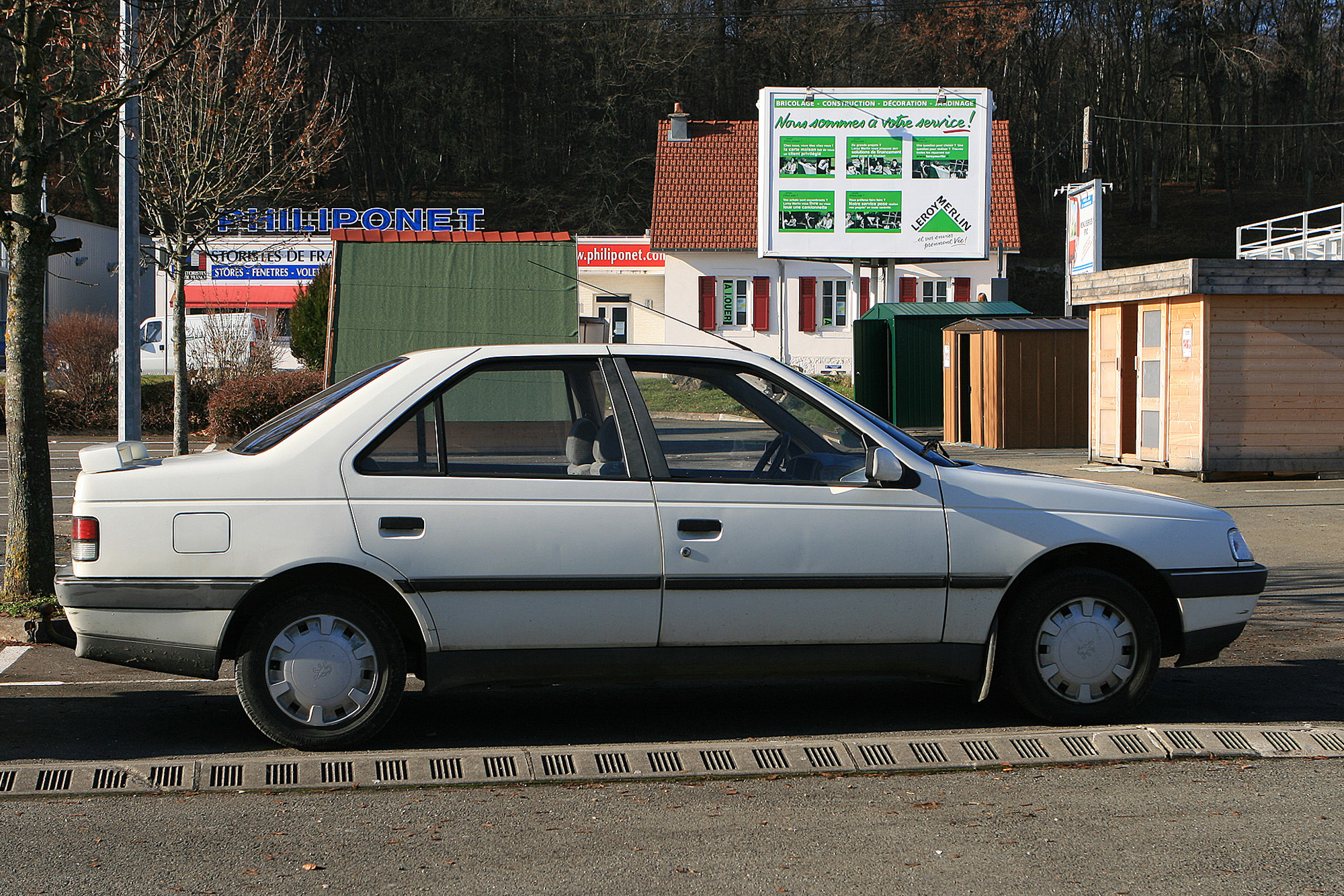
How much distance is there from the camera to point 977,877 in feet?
13.3

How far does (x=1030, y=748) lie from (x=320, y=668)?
9.30ft

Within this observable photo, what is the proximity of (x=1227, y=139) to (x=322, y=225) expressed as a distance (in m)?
42.1

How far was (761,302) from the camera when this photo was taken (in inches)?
1624

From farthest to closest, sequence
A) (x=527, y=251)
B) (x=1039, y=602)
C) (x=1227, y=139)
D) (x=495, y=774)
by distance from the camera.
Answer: (x=1227, y=139)
(x=527, y=251)
(x=1039, y=602)
(x=495, y=774)

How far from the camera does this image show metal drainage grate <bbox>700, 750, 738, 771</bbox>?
16.8 ft

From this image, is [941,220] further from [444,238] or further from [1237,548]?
[1237,548]

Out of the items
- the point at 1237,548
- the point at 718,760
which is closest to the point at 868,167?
the point at 1237,548

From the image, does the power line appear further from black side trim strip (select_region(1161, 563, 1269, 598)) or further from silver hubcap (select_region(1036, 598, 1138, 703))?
silver hubcap (select_region(1036, 598, 1138, 703))

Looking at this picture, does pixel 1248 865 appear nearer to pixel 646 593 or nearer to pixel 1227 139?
pixel 646 593

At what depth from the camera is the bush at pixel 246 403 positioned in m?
20.8

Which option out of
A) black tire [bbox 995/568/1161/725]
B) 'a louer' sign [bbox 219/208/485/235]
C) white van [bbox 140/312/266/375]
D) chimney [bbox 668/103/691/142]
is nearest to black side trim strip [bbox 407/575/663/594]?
black tire [bbox 995/568/1161/725]

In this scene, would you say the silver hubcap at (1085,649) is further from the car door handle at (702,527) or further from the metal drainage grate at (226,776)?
the metal drainage grate at (226,776)

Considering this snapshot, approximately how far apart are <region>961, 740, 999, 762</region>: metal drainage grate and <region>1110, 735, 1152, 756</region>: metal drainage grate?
1.65ft

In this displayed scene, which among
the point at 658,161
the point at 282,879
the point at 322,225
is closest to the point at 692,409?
the point at 282,879
